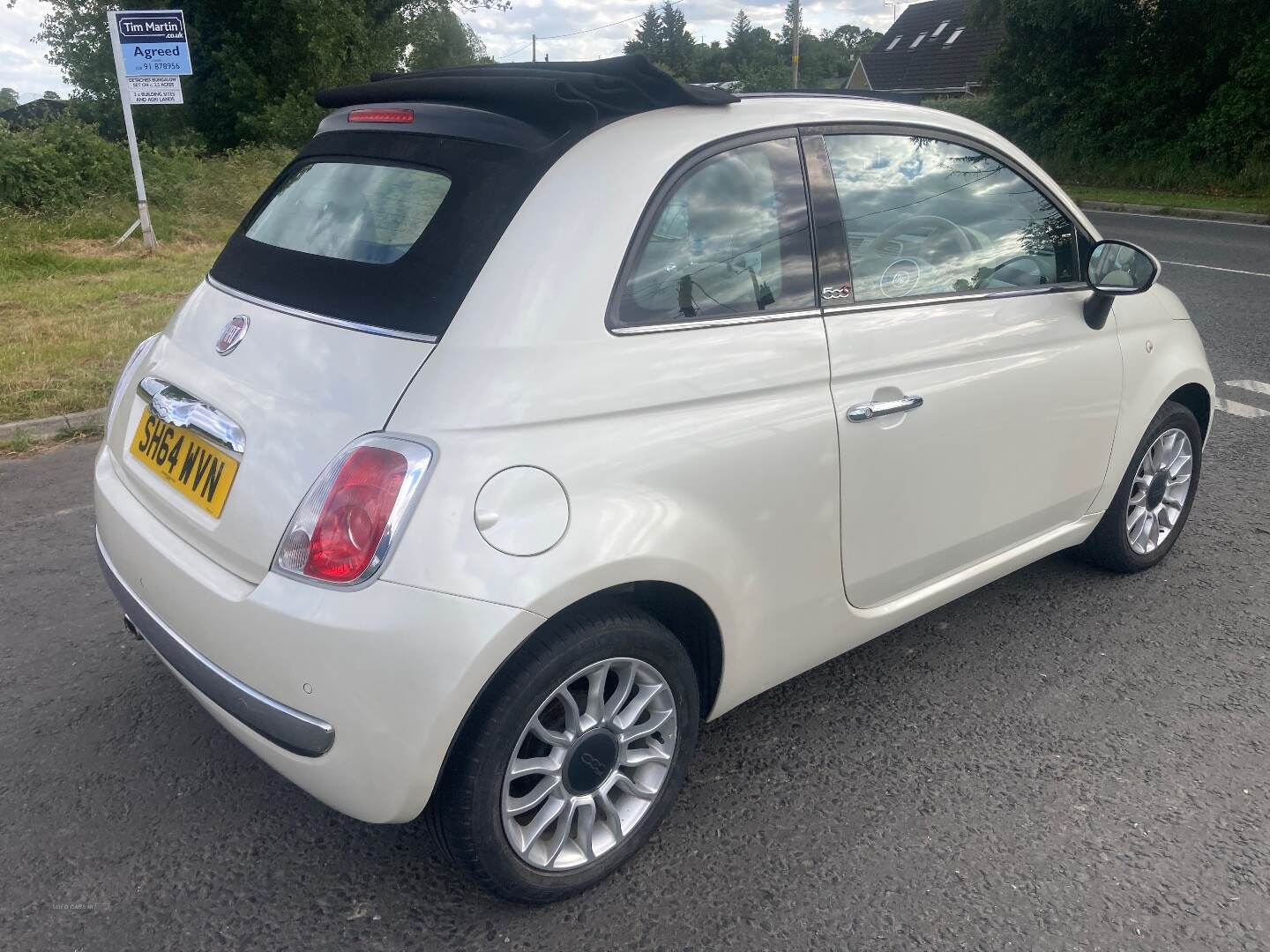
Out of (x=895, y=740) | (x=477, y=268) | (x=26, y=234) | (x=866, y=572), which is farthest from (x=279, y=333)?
(x=26, y=234)

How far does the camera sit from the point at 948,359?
2.78m

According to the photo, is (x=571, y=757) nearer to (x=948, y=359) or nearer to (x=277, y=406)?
(x=277, y=406)

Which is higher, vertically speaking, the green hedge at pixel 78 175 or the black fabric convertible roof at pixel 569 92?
the black fabric convertible roof at pixel 569 92

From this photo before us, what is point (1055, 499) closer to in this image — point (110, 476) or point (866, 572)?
point (866, 572)

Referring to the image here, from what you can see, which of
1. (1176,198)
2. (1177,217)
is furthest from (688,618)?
(1176,198)

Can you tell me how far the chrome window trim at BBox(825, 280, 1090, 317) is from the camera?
2622 mm

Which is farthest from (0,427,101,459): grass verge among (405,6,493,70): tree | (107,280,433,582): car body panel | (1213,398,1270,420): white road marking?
(405,6,493,70): tree

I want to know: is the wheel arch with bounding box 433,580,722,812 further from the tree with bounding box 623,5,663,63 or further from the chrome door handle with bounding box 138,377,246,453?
the tree with bounding box 623,5,663,63

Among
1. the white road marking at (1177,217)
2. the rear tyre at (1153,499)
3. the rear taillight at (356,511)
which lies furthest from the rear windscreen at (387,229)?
the white road marking at (1177,217)

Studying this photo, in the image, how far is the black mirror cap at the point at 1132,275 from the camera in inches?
125

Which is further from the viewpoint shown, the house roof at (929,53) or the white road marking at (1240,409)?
the house roof at (929,53)

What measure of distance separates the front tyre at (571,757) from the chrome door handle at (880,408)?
0.73 m

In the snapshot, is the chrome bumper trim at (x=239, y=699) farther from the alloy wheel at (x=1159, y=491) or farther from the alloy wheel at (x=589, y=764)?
the alloy wheel at (x=1159, y=491)

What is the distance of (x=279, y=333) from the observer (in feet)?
7.72
